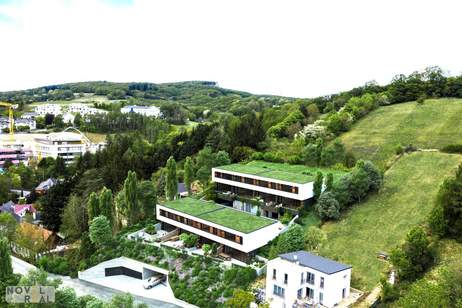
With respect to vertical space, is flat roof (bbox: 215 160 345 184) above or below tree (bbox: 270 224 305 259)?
above

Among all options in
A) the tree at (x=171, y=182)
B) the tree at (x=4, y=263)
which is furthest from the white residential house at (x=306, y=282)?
the tree at (x=171, y=182)

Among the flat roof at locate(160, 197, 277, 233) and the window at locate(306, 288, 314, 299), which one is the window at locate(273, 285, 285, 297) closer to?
the window at locate(306, 288, 314, 299)

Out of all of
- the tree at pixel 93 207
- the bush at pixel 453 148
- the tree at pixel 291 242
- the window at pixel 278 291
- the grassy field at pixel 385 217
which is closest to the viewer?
the window at pixel 278 291

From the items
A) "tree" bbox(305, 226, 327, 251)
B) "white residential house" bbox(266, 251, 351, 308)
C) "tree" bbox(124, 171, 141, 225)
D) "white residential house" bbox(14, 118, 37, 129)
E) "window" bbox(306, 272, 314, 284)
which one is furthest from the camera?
"white residential house" bbox(14, 118, 37, 129)

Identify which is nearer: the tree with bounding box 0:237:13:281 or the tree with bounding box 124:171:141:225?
the tree with bounding box 0:237:13:281

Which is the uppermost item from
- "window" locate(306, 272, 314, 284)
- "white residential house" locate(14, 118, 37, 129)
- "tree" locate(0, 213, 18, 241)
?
"white residential house" locate(14, 118, 37, 129)

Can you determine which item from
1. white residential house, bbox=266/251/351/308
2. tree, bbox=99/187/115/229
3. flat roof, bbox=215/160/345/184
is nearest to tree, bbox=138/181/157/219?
tree, bbox=99/187/115/229

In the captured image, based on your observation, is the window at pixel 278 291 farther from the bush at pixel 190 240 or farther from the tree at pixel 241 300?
the bush at pixel 190 240

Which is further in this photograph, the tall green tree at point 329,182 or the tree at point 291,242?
the tall green tree at point 329,182

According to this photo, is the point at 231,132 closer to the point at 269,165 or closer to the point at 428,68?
the point at 269,165
